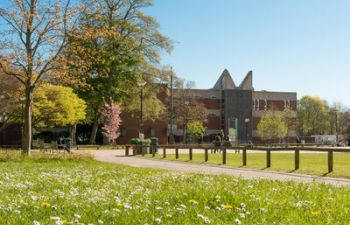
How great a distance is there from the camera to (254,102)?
95.1 meters

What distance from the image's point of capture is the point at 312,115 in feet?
380

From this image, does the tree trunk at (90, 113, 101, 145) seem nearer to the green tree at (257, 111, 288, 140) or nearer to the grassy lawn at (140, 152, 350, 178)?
the green tree at (257, 111, 288, 140)

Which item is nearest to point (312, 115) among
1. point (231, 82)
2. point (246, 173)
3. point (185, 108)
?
point (231, 82)

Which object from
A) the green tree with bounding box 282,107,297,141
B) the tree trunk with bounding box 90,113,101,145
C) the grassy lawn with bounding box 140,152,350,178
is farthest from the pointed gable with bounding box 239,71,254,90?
the grassy lawn with bounding box 140,152,350,178

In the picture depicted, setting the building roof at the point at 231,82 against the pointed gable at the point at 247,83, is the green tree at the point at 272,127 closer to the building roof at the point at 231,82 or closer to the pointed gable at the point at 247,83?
the pointed gable at the point at 247,83

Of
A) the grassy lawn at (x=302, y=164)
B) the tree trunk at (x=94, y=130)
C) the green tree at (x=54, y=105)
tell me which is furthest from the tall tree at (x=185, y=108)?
the grassy lawn at (x=302, y=164)

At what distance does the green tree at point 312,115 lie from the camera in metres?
115

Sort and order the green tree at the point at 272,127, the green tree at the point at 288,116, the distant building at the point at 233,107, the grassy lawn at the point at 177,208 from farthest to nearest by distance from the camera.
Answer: the distant building at the point at 233,107 < the green tree at the point at 288,116 < the green tree at the point at 272,127 < the grassy lawn at the point at 177,208

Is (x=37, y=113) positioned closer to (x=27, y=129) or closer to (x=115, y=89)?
(x=115, y=89)

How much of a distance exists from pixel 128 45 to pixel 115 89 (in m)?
6.07

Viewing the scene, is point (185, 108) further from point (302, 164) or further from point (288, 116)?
point (302, 164)

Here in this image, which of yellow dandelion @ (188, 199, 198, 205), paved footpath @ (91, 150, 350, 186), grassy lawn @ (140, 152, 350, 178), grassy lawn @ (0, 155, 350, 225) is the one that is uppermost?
yellow dandelion @ (188, 199, 198, 205)

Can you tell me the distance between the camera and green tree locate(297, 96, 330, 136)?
115 meters

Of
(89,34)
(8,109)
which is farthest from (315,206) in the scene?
(8,109)
